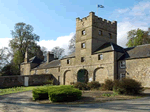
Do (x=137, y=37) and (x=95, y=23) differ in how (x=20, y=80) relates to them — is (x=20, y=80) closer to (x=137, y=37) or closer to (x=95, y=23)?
→ (x=95, y=23)

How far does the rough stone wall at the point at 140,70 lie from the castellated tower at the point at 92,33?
7.52 m

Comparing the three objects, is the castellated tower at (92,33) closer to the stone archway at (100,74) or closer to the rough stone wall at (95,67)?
the rough stone wall at (95,67)

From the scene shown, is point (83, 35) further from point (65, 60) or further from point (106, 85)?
point (106, 85)

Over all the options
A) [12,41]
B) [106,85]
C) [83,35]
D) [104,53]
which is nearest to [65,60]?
[83,35]

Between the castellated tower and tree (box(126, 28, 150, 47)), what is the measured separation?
1282cm

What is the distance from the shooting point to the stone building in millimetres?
23953

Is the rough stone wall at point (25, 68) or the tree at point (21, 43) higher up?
the tree at point (21, 43)

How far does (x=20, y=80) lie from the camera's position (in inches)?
1388

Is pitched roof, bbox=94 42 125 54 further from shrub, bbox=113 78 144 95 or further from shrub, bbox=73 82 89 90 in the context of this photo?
shrub, bbox=113 78 144 95

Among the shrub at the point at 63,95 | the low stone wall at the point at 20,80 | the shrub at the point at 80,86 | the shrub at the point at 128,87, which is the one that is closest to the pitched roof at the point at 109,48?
the shrub at the point at 80,86

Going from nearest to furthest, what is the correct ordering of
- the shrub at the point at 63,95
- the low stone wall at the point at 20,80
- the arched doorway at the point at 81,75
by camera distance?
the shrub at the point at 63,95
the arched doorway at the point at 81,75
the low stone wall at the point at 20,80

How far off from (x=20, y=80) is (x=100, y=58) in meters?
18.6

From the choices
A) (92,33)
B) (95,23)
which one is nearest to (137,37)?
(95,23)

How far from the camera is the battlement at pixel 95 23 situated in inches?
1189
